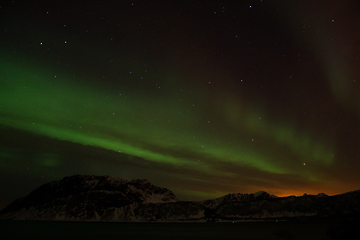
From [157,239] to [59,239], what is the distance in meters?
31.0

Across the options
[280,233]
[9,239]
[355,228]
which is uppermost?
[355,228]

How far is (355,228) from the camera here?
94.6 feet

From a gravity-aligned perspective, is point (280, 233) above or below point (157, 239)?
above

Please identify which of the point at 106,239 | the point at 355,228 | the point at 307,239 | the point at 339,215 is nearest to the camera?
the point at 355,228

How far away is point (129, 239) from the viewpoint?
90562 millimetres

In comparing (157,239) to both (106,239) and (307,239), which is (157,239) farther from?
(307,239)

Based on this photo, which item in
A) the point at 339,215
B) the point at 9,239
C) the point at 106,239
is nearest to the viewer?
the point at 339,215

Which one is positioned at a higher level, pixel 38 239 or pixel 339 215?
pixel 339 215

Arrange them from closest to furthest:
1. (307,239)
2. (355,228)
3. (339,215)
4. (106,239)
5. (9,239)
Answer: (355,228) → (339,215) → (307,239) → (9,239) → (106,239)

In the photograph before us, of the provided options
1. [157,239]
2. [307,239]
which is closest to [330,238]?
[307,239]

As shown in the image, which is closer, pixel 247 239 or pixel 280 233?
pixel 280 233

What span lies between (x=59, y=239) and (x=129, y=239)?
21.9 meters

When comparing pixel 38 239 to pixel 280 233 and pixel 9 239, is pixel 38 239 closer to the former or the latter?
pixel 9 239

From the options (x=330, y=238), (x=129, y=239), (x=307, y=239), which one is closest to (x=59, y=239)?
(x=129, y=239)
